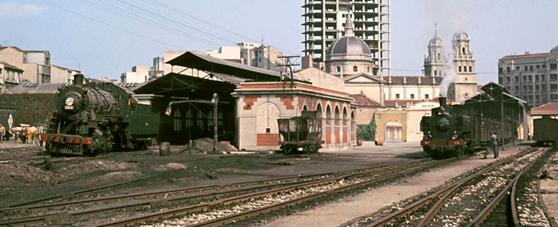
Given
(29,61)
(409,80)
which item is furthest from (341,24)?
(29,61)

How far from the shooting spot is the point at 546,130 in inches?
2137

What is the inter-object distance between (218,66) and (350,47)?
98199mm

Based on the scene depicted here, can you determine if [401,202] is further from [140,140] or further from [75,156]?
[140,140]

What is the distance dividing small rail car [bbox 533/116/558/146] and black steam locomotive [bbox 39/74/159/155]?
1501 inches

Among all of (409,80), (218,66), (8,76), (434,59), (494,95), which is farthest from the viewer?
(434,59)

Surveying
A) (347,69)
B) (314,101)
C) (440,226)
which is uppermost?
(347,69)

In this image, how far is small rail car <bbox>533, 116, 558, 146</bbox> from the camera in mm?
53375

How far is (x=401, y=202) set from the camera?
14.8 m

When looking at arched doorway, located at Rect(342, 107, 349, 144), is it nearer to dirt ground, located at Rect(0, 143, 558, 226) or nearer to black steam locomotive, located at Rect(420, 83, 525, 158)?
black steam locomotive, located at Rect(420, 83, 525, 158)

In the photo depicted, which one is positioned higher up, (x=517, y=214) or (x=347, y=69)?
(x=347, y=69)

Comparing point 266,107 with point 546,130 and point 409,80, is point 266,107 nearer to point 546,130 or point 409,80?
point 546,130

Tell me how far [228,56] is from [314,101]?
105489 mm

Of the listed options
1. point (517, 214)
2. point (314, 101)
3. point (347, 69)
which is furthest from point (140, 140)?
point (347, 69)

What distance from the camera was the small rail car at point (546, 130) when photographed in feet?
175
